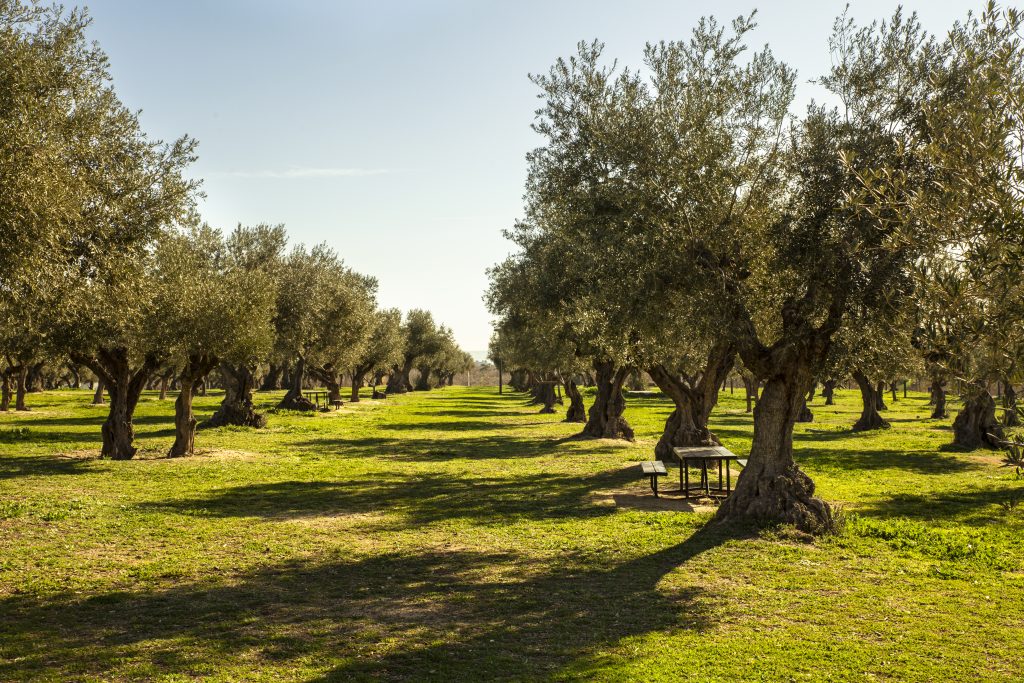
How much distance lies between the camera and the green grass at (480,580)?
9617mm

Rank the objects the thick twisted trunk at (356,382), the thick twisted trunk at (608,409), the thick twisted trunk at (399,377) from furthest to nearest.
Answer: the thick twisted trunk at (399,377), the thick twisted trunk at (356,382), the thick twisted trunk at (608,409)

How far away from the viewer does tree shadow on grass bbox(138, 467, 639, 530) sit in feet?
65.5

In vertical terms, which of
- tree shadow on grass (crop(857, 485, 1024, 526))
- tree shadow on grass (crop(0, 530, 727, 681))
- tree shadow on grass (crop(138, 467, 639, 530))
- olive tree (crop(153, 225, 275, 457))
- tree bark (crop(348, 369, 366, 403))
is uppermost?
olive tree (crop(153, 225, 275, 457))

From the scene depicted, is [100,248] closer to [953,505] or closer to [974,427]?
[953,505]

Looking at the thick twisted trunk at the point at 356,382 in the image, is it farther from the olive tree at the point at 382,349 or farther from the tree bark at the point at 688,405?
the tree bark at the point at 688,405

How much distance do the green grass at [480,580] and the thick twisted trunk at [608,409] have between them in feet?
44.5

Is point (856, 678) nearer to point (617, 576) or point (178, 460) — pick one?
point (617, 576)

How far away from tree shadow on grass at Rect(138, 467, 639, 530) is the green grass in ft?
0.46

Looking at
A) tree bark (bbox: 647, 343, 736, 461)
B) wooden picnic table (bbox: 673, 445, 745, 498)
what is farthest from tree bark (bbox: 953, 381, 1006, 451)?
wooden picnic table (bbox: 673, 445, 745, 498)

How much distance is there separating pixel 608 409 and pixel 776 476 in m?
24.3

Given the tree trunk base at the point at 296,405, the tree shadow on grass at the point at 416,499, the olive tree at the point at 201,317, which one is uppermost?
the olive tree at the point at 201,317

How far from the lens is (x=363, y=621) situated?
11.2 meters

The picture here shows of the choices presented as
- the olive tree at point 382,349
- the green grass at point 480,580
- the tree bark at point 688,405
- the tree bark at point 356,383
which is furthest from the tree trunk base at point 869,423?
the tree bark at point 356,383

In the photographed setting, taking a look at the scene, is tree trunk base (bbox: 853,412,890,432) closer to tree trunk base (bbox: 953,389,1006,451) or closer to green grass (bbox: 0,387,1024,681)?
tree trunk base (bbox: 953,389,1006,451)
